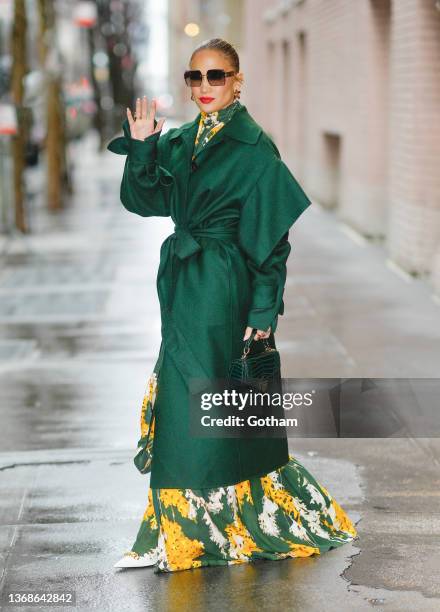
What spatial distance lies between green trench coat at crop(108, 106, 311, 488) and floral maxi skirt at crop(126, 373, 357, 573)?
8 cm

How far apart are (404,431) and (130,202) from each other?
108 inches

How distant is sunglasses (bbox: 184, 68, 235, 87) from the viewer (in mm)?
4879

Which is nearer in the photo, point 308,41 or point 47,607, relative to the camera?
point 47,607

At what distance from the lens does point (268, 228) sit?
4.93m

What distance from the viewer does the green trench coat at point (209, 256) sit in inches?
194

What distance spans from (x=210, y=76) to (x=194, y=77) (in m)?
0.07

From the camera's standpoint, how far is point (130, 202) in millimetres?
5020

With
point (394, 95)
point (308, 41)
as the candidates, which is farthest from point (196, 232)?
point (308, 41)

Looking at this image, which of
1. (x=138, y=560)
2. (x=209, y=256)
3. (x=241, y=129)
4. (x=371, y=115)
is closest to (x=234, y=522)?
(x=138, y=560)

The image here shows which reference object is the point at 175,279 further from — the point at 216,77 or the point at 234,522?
the point at 234,522

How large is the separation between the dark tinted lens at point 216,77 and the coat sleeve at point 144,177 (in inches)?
11.7

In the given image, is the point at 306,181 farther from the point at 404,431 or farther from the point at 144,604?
the point at 144,604

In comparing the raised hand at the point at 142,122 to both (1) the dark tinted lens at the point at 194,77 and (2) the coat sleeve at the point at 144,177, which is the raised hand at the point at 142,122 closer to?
(2) the coat sleeve at the point at 144,177

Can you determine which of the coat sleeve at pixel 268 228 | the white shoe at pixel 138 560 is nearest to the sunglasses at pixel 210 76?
the coat sleeve at pixel 268 228
